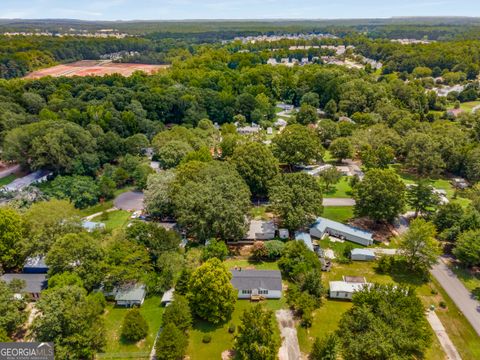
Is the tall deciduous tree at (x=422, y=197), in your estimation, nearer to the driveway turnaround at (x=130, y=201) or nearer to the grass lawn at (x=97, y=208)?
the driveway turnaround at (x=130, y=201)

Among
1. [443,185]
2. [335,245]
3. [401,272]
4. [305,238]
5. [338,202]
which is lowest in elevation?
[443,185]

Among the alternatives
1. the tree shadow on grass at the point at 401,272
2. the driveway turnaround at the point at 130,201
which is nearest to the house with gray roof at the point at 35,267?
the driveway turnaround at the point at 130,201

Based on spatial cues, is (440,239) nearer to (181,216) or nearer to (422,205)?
(422,205)

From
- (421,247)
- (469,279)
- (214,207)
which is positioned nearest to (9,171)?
(214,207)

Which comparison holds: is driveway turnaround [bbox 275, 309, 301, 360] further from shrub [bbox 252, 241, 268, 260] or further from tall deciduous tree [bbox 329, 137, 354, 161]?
tall deciduous tree [bbox 329, 137, 354, 161]

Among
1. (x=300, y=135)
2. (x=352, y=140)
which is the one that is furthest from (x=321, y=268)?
(x=352, y=140)

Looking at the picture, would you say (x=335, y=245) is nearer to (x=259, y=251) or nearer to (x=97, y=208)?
(x=259, y=251)
